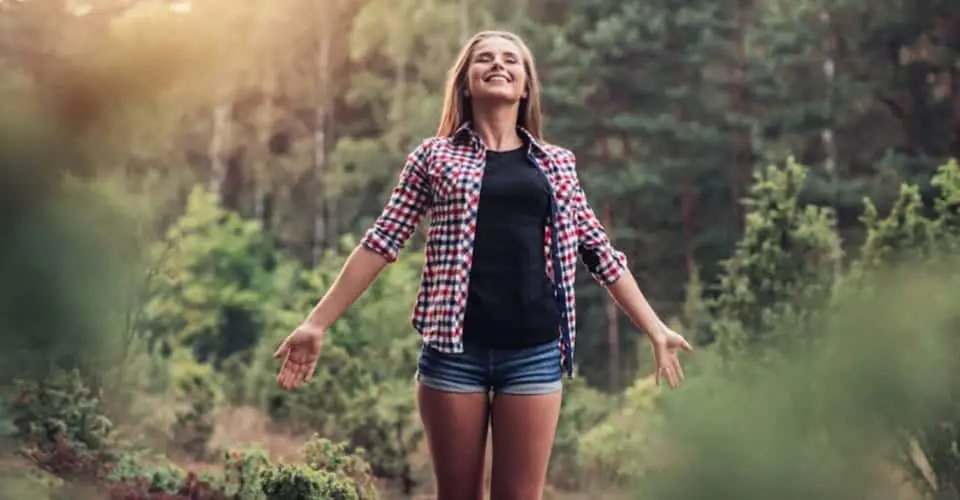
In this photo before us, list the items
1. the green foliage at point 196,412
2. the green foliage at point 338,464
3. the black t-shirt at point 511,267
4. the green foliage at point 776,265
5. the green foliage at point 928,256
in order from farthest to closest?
the green foliage at point 196,412
the green foliage at point 776,265
the green foliage at point 928,256
the green foliage at point 338,464
the black t-shirt at point 511,267

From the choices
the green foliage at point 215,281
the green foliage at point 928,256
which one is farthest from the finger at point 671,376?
the green foliage at point 215,281

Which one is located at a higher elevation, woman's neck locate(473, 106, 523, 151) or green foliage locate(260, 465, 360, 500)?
woman's neck locate(473, 106, 523, 151)

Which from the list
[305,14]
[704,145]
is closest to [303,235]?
[305,14]

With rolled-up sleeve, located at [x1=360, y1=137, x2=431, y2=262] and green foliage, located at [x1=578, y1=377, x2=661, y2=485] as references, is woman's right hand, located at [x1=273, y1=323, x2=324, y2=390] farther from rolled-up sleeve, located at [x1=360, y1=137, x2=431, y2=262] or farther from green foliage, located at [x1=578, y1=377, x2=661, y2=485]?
green foliage, located at [x1=578, y1=377, x2=661, y2=485]

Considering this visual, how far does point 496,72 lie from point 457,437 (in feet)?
1.81

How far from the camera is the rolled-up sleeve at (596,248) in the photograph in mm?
1666

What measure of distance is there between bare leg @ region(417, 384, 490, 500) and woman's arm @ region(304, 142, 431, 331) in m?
0.18

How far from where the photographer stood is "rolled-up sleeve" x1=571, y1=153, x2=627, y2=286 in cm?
167

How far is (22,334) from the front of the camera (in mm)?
2756

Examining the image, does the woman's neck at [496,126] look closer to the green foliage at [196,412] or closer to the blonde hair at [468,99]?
the blonde hair at [468,99]

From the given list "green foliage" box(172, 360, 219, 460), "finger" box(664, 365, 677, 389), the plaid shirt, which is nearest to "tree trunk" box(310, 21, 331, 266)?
"green foliage" box(172, 360, 219, 460)

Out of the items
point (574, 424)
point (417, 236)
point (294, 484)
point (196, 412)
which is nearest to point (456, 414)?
point (294, 484)

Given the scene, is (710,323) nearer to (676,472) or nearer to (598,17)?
(676,472)

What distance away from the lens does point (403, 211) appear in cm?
160
